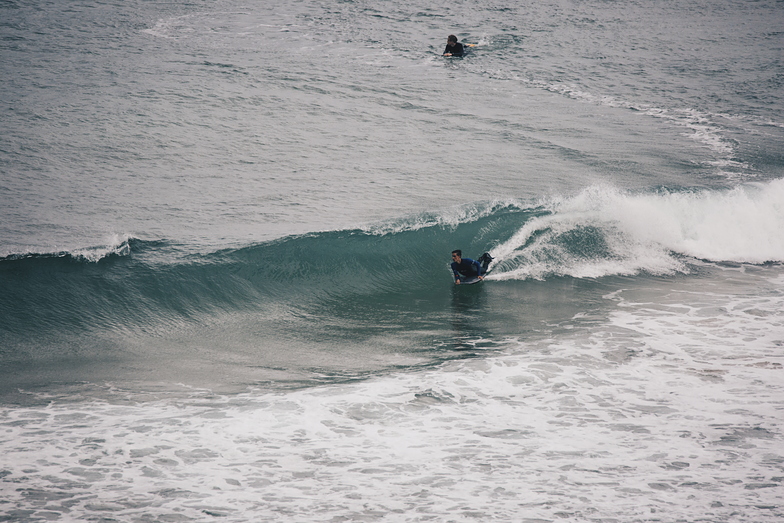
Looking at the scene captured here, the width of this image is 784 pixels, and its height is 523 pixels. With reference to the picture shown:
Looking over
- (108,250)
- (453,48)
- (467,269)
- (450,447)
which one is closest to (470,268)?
(467,269)

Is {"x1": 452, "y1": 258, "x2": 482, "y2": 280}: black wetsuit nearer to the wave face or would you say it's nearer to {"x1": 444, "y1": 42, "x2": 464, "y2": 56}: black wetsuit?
the wave face

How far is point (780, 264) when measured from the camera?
47.4 ft

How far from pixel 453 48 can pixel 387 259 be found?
16.0 metres

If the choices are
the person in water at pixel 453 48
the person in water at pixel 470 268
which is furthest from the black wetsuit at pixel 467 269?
the person in water at pixel 453 48

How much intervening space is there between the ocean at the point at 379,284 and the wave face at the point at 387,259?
0.21 feet

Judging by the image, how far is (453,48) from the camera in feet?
85.5

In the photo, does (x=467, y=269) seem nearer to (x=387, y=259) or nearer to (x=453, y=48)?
(x=387, y=259)

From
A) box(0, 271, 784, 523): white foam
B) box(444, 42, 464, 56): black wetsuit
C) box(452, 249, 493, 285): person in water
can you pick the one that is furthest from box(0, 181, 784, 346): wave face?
box(444, 42, 464, 56): black wetsuit

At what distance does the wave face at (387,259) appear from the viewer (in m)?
11.3

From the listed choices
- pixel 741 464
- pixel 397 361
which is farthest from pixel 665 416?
pixel 397 361

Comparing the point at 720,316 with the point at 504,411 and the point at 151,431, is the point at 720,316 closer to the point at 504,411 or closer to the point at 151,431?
the point at 504,411

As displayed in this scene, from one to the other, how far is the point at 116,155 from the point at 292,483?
12859 mm

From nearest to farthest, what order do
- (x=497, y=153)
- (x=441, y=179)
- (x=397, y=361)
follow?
(x=397, y=361)
(x=441, y=179)
(x=497, y=153)

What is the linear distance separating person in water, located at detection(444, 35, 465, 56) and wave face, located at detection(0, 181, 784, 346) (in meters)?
13.0
